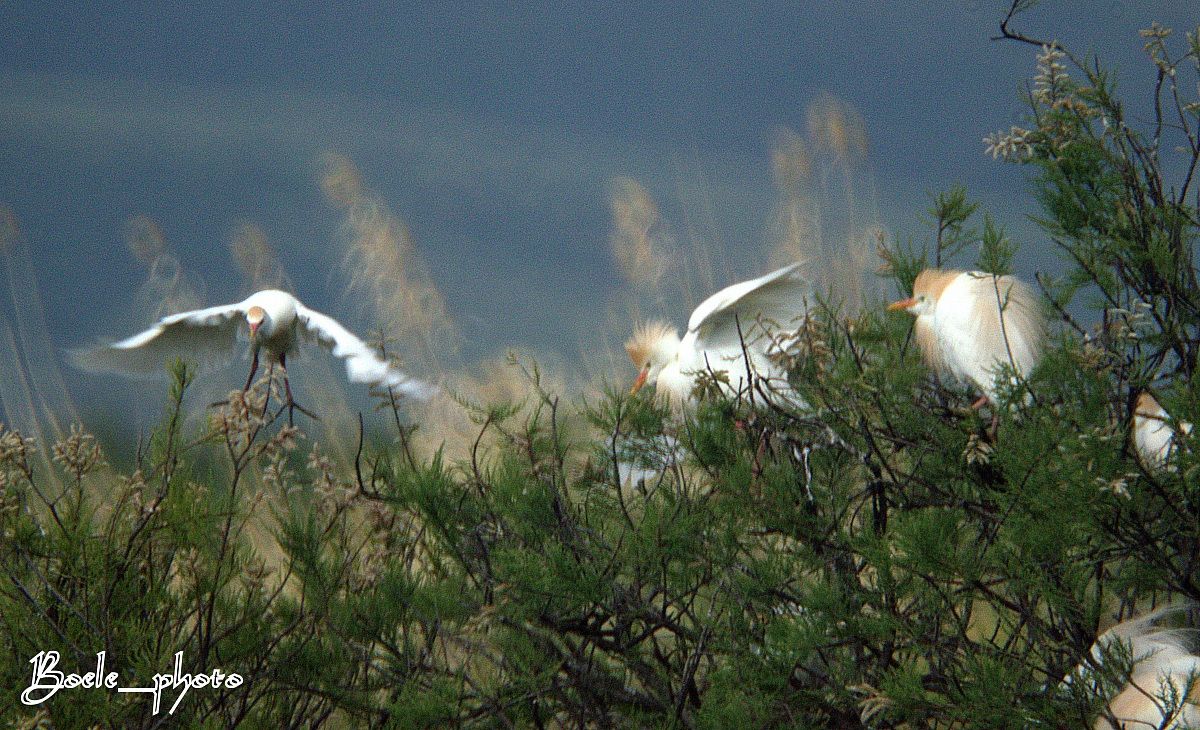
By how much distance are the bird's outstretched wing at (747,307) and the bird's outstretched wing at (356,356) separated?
0.50 m

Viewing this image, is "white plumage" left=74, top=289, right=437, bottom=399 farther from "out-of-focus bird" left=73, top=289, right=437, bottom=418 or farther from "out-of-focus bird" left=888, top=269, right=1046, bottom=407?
"out-of-focus bird" left=888, top=269, right=1046, bottom=407

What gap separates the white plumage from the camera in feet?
Answer: 7.59

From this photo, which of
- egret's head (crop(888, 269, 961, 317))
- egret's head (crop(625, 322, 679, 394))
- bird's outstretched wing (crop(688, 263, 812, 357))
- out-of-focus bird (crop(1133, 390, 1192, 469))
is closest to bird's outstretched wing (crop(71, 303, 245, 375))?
egret's head (crop(625, 322, 679, 394))

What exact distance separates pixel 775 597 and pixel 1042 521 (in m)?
0.36

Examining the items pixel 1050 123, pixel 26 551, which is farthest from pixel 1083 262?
pixel 26 551

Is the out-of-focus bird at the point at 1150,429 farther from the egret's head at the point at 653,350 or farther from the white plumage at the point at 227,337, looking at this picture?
the white plumage at the point at 227,337

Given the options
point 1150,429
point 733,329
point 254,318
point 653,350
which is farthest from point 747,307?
point 254,318

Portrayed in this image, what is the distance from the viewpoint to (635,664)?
1460 millimetres

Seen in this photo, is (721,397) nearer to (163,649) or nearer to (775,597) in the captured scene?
(775,597)

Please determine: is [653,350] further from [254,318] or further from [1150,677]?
[1150,677]

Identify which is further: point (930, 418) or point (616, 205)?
point (616, 205)

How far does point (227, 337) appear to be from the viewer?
2.54 m

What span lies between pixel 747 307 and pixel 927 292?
0.38 meters

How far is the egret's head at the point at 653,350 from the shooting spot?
2.34 meters
